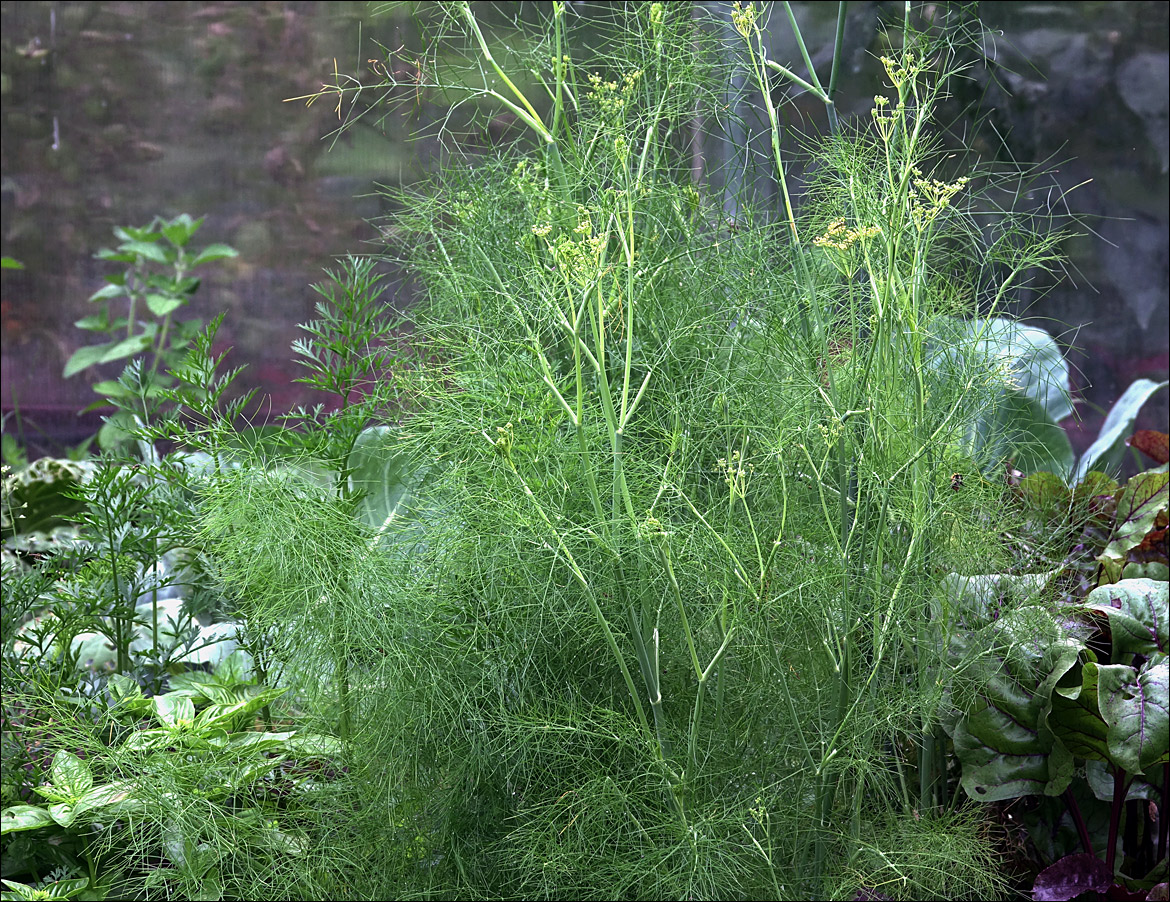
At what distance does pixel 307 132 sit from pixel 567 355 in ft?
5.15

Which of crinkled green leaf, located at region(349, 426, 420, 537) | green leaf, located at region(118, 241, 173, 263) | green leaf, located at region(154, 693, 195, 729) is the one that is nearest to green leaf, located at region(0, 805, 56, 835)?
green leaf, located at region(154, 693, 195, 729)

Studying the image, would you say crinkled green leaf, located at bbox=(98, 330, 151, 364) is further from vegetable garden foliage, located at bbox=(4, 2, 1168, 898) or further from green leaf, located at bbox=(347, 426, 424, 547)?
vegetable garden foliage, located at bbox=(4, 2, 1168, 898)

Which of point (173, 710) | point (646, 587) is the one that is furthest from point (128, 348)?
point (646, 587)

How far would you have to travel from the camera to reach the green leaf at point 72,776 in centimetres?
108

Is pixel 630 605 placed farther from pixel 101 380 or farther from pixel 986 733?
pixel 101 380

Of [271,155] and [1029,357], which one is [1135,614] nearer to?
[1029,357]

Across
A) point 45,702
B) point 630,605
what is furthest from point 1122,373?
Answer: point 45,702

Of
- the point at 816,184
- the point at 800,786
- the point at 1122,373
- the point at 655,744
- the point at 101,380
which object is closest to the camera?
the point at 655,744

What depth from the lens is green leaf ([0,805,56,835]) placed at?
1086mm

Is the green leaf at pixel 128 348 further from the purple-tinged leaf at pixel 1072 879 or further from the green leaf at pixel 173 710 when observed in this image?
the purple-tinged leaf at pixel 1072 879

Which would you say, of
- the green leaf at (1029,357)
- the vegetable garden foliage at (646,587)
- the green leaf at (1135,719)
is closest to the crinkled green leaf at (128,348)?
the vegetable garden foliage at (646,587)

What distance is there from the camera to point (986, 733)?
1.18 metres

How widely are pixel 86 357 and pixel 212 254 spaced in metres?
0.39

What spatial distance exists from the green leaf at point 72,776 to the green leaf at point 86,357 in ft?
4.76
